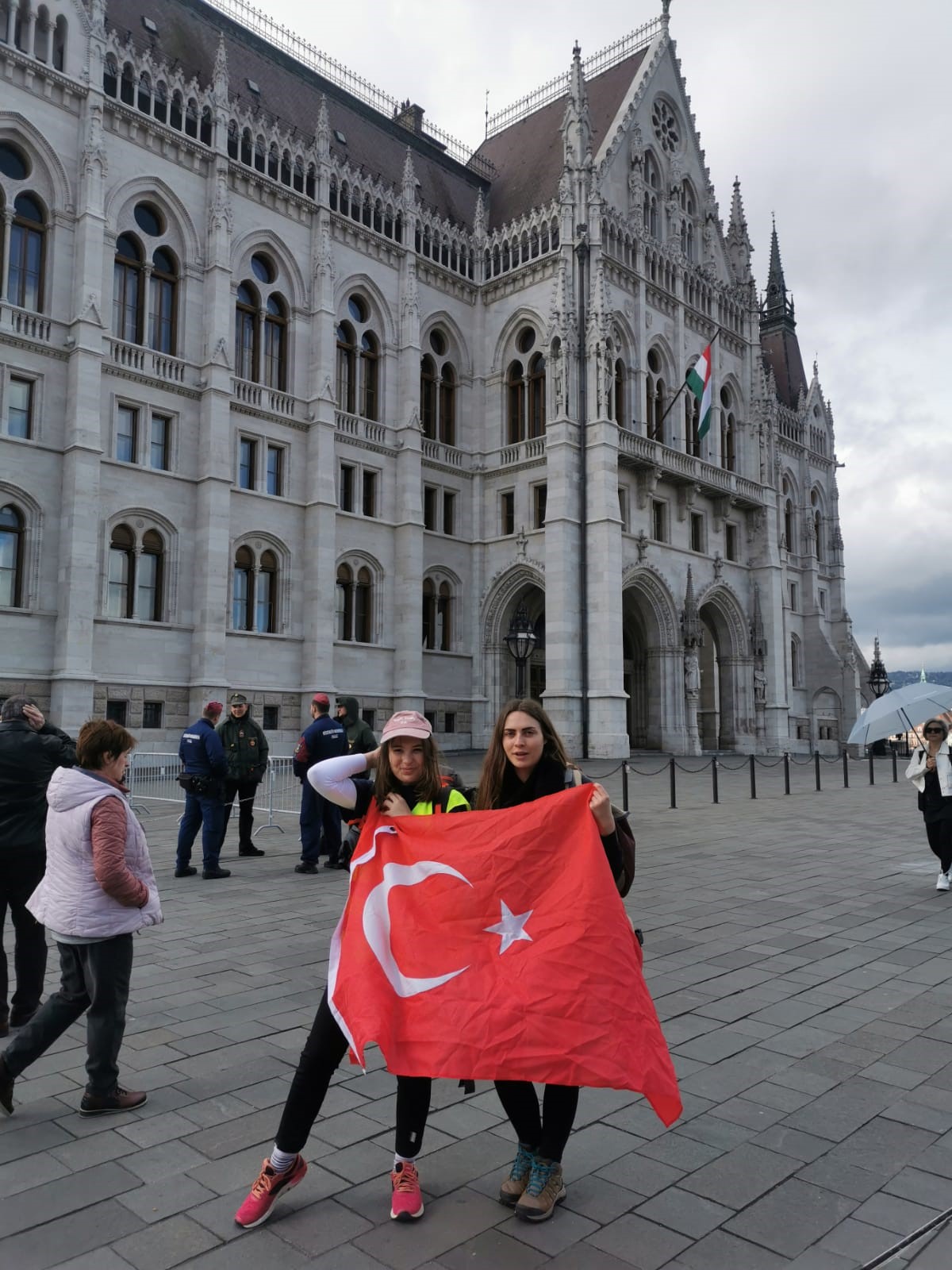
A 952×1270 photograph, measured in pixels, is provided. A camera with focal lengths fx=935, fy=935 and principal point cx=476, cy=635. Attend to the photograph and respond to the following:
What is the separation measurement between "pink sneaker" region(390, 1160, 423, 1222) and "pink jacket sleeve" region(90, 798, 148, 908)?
1676 mm

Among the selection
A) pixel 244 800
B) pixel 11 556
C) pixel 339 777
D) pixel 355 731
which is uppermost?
pixel 11 556

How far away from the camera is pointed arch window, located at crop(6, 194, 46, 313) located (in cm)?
2377

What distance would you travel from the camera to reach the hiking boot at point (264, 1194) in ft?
10.6

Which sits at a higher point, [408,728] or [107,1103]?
[408,728]

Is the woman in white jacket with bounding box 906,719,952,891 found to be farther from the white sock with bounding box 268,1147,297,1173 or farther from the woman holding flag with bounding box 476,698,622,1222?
the white sock with bounding box 268,1147,297,1173

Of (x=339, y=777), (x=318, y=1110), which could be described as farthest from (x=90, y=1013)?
(x=339, y=777)

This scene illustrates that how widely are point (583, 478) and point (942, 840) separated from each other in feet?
76.7

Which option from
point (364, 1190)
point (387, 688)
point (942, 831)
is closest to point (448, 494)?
point (387, 688)

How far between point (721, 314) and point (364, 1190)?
40.6 metres

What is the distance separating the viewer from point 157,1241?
3139 mm

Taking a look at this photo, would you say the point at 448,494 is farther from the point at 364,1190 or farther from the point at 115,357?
the point at 364,1190

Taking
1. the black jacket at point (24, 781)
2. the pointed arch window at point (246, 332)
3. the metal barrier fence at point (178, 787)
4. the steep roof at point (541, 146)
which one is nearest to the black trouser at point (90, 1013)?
the black jacket at point (24, 781)

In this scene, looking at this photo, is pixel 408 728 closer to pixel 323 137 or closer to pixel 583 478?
pixel 583 478

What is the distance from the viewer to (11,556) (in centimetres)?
2319
